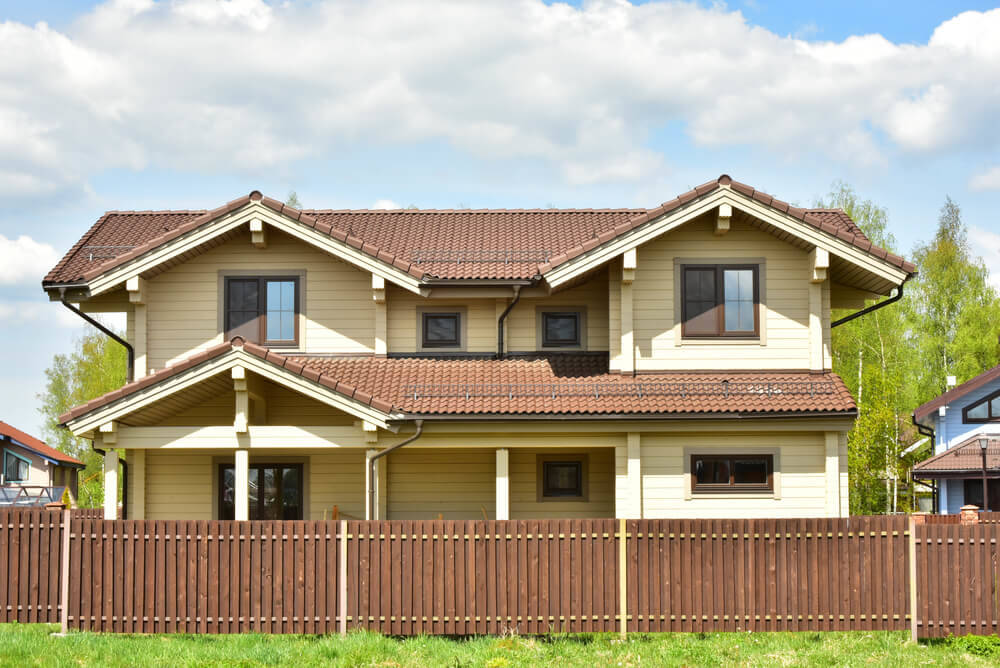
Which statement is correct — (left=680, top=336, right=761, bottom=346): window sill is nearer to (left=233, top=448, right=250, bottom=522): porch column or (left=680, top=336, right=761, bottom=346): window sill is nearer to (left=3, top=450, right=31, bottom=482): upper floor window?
(left=233, top=448, right=250, bottom=522): porch column

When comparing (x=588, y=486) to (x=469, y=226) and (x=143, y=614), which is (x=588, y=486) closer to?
(x=469, y=226)

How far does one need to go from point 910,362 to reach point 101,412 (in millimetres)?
35207

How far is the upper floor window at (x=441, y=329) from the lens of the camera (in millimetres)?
20562

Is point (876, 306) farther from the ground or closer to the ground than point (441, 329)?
farther from the ground

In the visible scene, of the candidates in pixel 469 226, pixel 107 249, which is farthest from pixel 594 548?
pixel 107 249

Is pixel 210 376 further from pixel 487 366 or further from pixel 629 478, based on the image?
pixel 629 478

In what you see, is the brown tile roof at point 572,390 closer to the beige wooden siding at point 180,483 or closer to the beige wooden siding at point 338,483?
the beige wooden siding at point 338,483

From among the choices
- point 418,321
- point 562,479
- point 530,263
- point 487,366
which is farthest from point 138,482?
→ point 530,263

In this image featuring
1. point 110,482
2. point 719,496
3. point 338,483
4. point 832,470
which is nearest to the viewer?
point 110,482

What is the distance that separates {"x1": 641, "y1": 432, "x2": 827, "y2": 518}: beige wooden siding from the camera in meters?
18.6

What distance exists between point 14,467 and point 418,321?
125 ft

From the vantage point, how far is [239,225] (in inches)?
761

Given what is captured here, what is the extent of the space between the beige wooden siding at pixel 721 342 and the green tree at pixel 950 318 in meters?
27.2

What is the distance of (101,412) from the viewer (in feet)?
54.0
